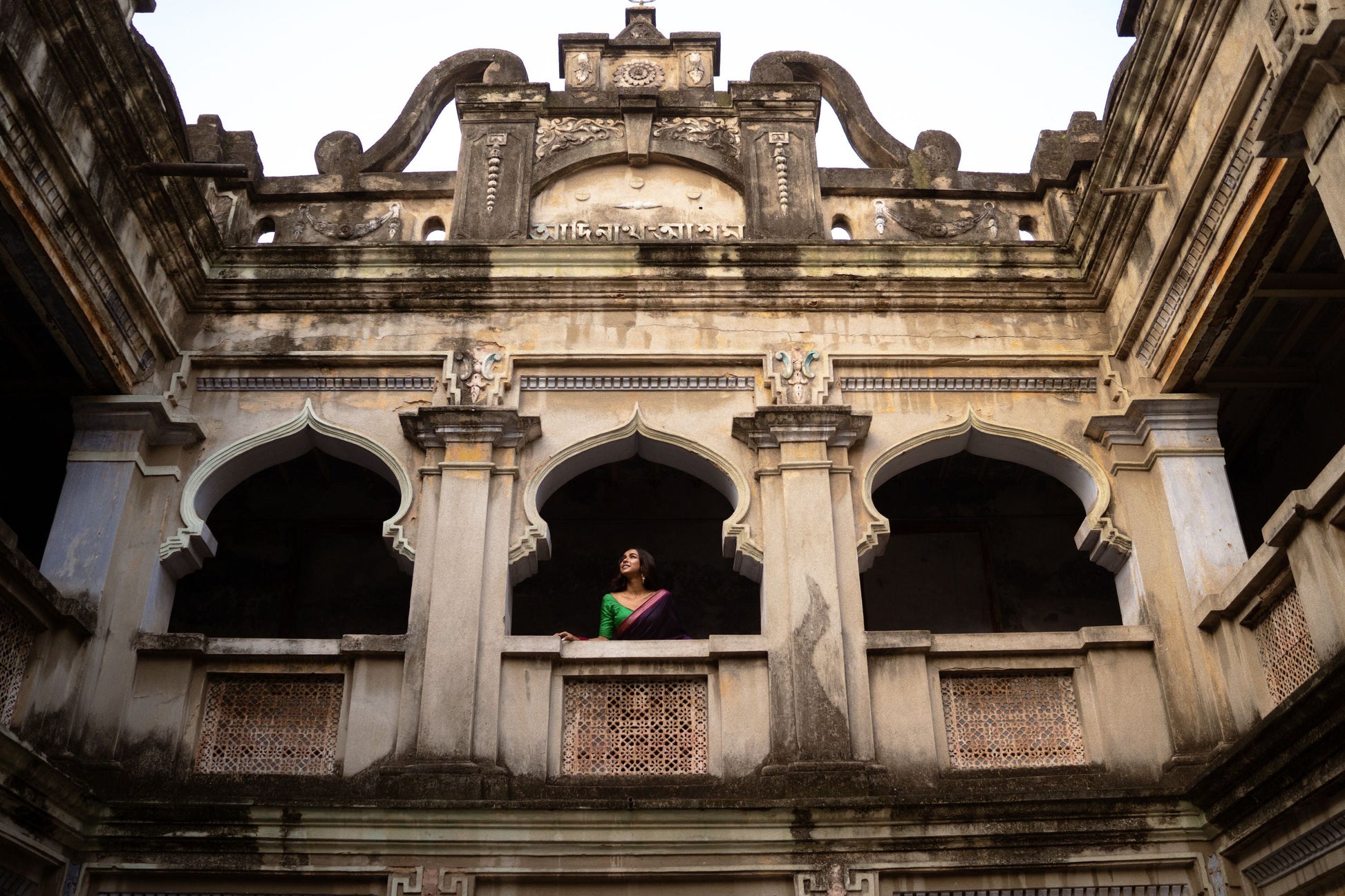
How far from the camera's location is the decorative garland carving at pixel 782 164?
1076 centimetres

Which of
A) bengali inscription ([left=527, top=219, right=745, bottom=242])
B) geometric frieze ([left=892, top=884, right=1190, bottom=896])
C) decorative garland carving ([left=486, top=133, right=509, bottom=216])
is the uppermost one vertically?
decorative garland carving ([left=486, top=133, right=509, bottom=216])

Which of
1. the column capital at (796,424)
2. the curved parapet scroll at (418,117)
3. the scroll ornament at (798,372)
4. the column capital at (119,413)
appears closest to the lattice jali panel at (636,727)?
the column capital at (796,424)

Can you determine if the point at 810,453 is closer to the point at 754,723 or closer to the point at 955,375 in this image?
the point at 955,375

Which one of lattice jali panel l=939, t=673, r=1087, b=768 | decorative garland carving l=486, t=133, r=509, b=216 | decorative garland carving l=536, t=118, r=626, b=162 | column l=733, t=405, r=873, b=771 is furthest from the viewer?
decorative garland carving l=536, t=118, r=626, b=162

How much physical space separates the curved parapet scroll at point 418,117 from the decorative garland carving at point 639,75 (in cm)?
82

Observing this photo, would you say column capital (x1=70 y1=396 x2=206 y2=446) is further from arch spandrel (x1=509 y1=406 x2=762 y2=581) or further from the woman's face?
the woman's face

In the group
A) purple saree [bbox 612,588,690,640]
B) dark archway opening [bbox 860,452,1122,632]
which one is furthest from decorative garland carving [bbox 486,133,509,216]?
dark archway opening [bbox 860,452,1122,632]

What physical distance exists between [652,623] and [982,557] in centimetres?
406

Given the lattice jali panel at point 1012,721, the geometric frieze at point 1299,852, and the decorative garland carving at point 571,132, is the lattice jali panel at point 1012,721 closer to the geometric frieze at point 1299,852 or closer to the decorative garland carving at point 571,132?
the geometric frieze at point 1299,852

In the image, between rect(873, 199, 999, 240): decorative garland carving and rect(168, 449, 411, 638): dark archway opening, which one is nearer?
rect(873, 199, 999, 240): decorative garland carving

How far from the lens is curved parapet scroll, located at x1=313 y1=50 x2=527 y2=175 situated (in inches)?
446

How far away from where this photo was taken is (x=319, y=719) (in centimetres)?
848

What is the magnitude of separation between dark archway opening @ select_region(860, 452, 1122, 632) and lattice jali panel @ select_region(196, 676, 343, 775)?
500 centimetres

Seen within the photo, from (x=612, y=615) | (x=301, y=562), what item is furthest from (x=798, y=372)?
(x=301, y=562)
